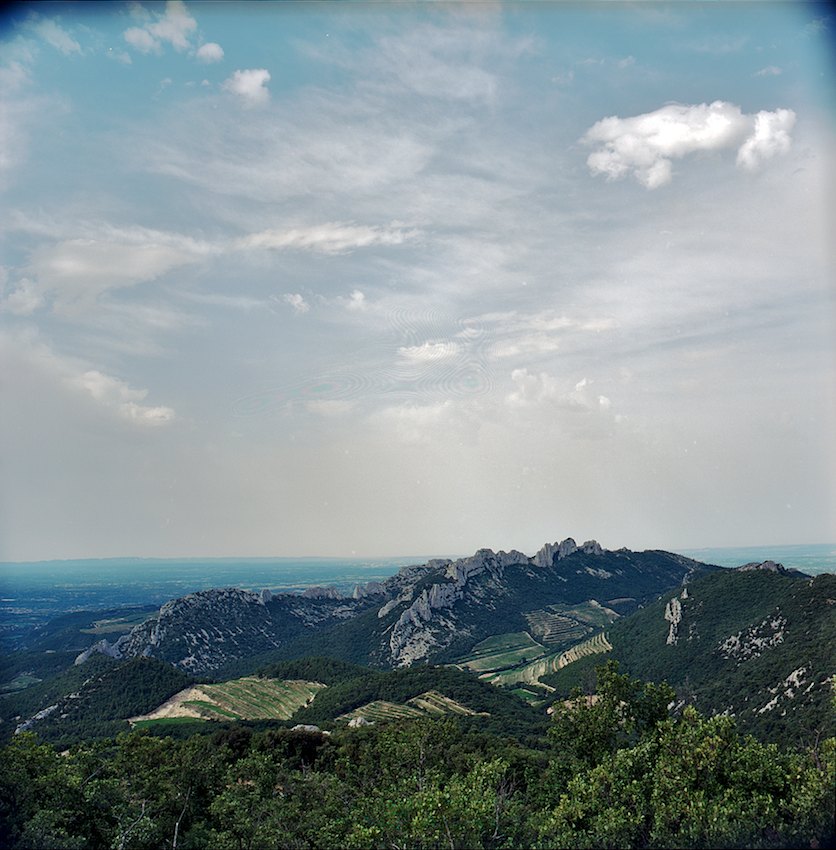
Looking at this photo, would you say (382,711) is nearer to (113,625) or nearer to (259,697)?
(259,697)

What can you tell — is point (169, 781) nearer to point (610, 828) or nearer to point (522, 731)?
point (610, 828)

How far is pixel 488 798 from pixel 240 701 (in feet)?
242

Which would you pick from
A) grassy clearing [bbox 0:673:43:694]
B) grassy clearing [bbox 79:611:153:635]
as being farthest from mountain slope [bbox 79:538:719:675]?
grassy clearing [bbox 79:611:153:635]

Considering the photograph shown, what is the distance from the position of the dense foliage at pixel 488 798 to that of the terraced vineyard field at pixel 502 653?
10302 centimetres

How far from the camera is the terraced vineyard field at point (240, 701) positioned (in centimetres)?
7369

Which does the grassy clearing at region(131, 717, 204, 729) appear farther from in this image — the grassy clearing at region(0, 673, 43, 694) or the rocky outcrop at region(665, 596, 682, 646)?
A: the rocky outcrop at region(665, 596, 682, 646)

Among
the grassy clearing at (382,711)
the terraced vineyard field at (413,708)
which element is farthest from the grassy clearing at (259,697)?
the terraced vineyard field at (413,708)

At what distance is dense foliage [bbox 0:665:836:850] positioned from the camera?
14.5 metres

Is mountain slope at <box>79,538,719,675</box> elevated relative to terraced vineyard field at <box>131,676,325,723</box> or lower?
lower

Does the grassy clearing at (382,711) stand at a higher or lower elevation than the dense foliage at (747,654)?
lower

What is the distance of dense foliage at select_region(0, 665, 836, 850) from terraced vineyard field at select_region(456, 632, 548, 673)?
103m

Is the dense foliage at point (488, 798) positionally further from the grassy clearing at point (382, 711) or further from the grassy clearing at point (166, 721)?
the grassy clearing at point (382, 711)

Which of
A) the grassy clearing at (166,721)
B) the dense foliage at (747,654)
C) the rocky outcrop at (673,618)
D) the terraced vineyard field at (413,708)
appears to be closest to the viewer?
the dense foliage at (747,654)

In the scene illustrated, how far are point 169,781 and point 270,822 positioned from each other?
585 centimetres
